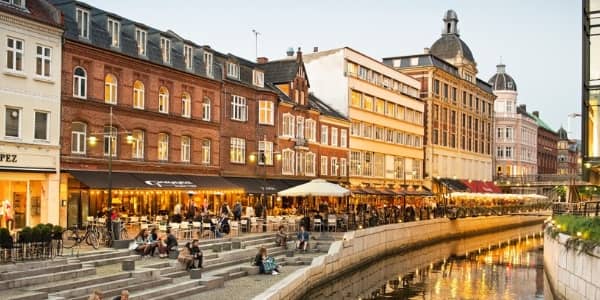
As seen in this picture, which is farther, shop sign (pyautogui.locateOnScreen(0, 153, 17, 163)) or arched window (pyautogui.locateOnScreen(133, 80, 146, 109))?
arched window (pyautogui.locateOnScreen(133, 80, 146, 109))

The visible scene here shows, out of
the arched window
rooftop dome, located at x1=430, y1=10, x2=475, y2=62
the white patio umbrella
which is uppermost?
rooftop dome, located at x1=430, y1=10, x2=475, y2=62

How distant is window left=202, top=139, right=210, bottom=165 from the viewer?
144ft

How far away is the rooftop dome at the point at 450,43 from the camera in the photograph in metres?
96.4

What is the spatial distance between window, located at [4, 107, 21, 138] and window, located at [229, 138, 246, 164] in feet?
56.8

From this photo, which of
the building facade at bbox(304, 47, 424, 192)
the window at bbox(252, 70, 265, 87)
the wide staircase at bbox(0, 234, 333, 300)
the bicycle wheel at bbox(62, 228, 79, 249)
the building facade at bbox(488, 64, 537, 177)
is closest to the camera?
the wide staircase at bbox(0, 234, 333, 300)

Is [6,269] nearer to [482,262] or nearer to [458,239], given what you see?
[482,262]

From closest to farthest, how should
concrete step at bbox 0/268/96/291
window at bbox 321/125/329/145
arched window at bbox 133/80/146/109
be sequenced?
concrete step at bbox 0/268/96/291 → arched window at bbox 133/80/146/109 → window at bbox 321/125/329/145

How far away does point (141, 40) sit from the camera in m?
38.8

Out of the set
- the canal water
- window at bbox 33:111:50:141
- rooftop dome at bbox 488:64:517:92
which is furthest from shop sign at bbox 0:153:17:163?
rooftop dome at bbox 488:64:517:92

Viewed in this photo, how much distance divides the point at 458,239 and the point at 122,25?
39.3m

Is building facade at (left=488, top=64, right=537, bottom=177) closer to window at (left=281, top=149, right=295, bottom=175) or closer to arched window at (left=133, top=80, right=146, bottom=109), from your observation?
window at (left=281, top=149, right=295, bottom=175)

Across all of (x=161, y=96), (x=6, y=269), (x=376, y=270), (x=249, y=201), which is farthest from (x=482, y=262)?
(x=6, y=269)

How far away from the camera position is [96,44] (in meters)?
35.1

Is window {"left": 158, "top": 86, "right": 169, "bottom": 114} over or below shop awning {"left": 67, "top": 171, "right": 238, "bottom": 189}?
over
